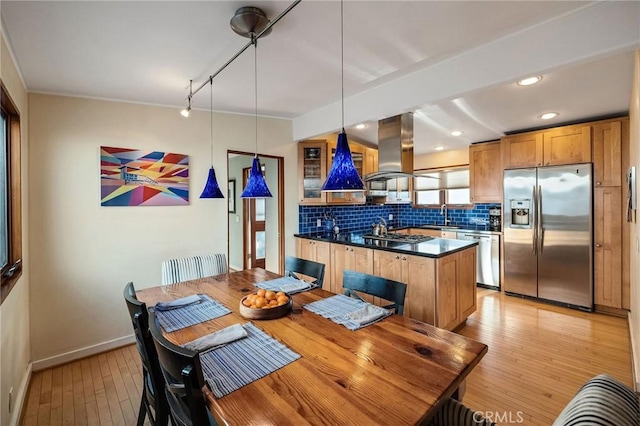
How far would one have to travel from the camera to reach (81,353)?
271cm

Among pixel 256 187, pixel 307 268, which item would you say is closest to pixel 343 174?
pixel 256 187

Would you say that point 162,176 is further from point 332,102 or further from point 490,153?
point 490,153

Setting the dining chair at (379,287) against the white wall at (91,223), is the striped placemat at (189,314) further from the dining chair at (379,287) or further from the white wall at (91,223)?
the white wall at (91,223)

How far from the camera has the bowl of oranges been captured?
1587 mm

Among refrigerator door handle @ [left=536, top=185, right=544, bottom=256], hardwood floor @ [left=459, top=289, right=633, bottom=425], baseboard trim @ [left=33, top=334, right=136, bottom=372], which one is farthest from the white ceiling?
baseboard trim @ [left=33, top=334, right=136, bottom=372]

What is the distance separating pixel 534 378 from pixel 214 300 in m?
2.48

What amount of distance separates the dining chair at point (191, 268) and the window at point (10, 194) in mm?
930

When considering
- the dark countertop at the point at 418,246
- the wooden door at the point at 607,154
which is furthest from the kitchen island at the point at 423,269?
the wooden door at the point at 607,154

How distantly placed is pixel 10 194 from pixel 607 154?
5764 millimetres

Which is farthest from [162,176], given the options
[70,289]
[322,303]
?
[322,303]

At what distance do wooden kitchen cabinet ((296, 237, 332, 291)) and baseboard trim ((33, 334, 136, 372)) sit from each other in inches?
82.6

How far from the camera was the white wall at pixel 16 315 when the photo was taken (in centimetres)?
168

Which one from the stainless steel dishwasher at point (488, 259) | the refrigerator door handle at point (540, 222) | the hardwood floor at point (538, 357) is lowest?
the hardwood floor at point (538, 357)

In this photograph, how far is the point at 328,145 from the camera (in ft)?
13.3
